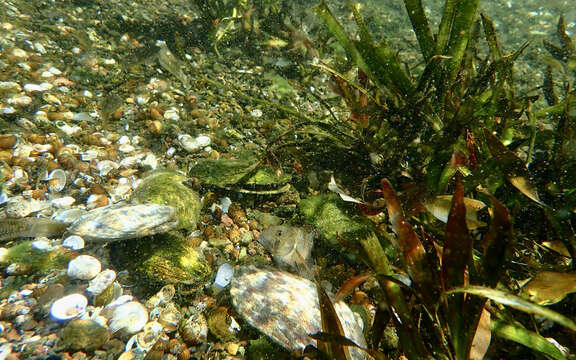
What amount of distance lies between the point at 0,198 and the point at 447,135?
3.18 metres

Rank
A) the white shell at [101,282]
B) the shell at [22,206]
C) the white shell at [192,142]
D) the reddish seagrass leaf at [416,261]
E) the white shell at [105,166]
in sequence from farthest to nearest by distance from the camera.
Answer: the white shell at [192,142], the white shell at [105,166], the shell at [22,206], the white shell at [101,282], the reddish seagrass leaf at [416,261]

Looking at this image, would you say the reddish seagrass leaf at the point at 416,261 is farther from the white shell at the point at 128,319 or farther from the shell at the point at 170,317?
the white shell at the point at 128,319

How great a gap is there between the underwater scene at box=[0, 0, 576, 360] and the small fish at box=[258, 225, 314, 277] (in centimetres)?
2

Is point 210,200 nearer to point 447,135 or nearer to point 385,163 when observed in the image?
point 385,163

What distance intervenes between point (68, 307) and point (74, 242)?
1.51 feet

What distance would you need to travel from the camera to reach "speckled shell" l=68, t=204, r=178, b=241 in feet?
5.45

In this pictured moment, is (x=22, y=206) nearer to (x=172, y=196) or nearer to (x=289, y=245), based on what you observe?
(x=172, y=196)

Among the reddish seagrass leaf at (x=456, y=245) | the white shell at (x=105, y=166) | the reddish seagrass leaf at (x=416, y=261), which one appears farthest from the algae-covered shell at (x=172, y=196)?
the reddish seagrass leaf at (x=456, y=245)

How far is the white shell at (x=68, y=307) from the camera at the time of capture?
58.8 inches

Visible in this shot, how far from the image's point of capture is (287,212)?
7.70 feet

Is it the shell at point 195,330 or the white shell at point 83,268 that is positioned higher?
the white shell at point 83,268

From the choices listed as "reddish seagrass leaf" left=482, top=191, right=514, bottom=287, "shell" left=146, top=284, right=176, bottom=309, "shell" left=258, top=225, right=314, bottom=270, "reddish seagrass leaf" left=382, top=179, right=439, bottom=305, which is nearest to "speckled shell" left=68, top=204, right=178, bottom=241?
"shell" left=146, top=284, right=176, bottom=309

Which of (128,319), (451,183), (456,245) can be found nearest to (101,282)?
(128,319)

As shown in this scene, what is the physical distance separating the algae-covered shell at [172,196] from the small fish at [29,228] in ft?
1.61
